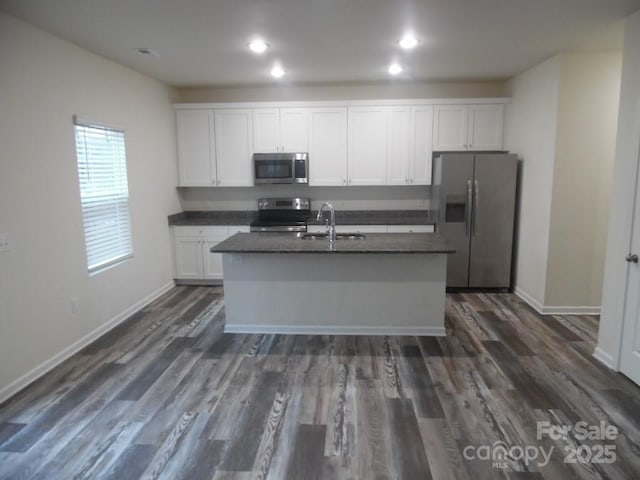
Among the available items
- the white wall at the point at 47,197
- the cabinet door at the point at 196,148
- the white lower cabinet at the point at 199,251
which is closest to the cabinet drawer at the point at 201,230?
the white lower cabinet at the point at 199,251

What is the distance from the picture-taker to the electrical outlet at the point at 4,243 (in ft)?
8.60

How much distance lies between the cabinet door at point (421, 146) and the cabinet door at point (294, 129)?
1345mm

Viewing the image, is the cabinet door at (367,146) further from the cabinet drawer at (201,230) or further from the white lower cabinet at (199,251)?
the cabinet drawer at (201,230)

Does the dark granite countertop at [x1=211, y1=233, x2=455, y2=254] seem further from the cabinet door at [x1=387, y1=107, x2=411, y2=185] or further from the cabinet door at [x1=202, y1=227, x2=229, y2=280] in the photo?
the cabinet door at [x1=387, y1=107, x2=411, y2=185]

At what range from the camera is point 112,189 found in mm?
3893

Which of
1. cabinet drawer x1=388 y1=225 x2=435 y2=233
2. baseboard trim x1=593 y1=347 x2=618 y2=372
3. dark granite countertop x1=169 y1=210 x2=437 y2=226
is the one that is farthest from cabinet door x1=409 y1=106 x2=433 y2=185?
baseboard trim x1=593 y1=347 x2=618 y2=372

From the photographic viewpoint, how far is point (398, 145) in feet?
16.7

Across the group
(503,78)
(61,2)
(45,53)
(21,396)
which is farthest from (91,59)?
(503,78)

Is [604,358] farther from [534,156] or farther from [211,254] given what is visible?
[211,254]

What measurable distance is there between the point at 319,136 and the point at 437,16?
247cm

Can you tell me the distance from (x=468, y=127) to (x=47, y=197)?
4.50 metres

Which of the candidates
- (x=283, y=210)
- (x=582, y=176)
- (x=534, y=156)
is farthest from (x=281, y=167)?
(x=582, y=176)

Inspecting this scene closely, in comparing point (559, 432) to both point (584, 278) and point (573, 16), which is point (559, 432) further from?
point (573, 16)

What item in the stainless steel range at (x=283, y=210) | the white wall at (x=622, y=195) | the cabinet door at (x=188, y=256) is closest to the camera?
the white wall at (x=622, y=195)
